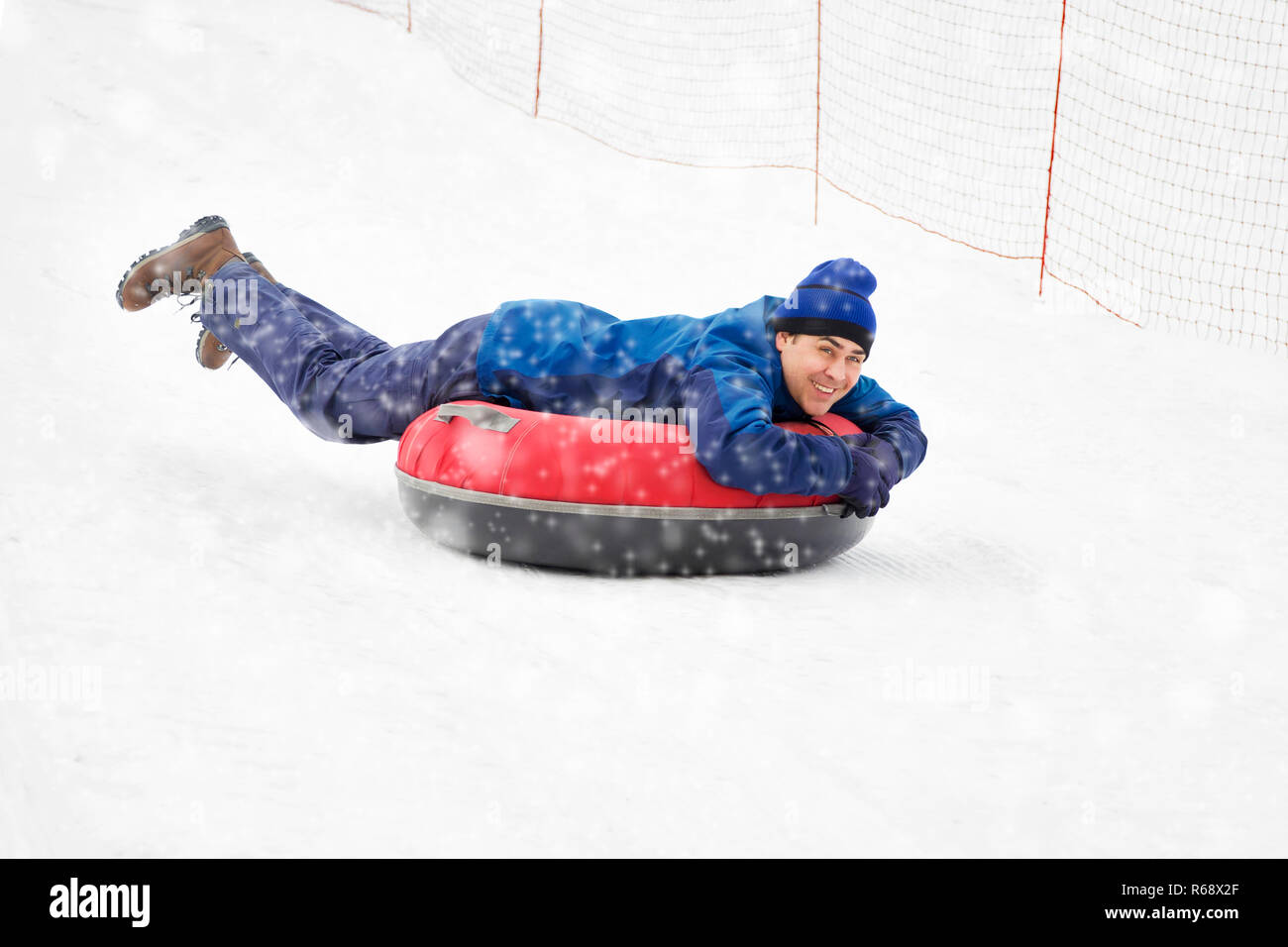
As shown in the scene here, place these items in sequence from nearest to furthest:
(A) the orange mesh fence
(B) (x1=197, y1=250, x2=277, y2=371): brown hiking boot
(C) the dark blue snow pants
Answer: (C) the dark blue snow pants
(B) (x1=197, y1=250, x2=277, y2=371): brown hiking boot
(A) the orange mesh fence

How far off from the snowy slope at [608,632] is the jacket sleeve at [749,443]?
300 mm

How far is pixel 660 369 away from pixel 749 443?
0.43 meters

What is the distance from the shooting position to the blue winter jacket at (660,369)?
2709 mm

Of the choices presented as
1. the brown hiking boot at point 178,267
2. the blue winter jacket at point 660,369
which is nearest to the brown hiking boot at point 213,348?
the brown hiking boot at point 178,267

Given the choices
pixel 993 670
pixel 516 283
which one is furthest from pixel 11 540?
pixel 516 283

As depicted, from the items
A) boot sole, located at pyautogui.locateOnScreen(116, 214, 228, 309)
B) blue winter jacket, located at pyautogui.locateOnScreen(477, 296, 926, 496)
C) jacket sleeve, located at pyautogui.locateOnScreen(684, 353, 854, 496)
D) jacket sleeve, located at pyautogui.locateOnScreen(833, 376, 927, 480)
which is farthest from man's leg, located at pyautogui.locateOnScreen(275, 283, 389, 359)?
jacket sleeve, located at pyautogui.locateOnScreen(833, 376, 927, 480)

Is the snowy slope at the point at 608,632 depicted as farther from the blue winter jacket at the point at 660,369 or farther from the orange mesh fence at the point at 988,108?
the orange mesh fence at the point at 988,108

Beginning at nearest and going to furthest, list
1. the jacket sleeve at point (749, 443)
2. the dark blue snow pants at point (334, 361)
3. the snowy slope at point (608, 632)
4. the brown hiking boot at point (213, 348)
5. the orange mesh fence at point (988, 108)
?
the snowy slope at point (608, 632) → the jacket sleeve at point (749, 443) → the dark blue snow pants at point (334, 361) → the brown hiking boot at point (213, 348) → the orange mesh fence at point (988, 108)

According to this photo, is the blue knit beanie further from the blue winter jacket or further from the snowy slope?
the snowy slope

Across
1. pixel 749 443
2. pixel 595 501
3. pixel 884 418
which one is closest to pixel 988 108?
pixel 884 418

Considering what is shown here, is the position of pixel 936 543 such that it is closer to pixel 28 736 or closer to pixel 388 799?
pixel 388 799

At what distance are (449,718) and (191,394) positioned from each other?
8.41ft

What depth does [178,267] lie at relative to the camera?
3.47 m

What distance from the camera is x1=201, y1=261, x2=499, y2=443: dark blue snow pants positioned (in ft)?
10.0
